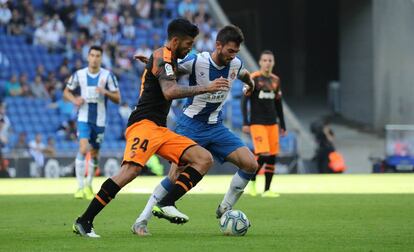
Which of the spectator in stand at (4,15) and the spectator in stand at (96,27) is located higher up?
the spectator in stand at (4,15)

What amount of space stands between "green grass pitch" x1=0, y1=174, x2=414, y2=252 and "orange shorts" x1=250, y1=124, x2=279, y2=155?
87 centimetres

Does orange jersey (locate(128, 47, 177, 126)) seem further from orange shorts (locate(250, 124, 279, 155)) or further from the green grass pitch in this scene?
orange shorts (locate(250, 124, 279, 155))

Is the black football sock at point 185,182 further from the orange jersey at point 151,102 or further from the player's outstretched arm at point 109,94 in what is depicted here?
the player's outstretched arm at point 109,94

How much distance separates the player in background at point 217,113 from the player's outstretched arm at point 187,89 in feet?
3.62

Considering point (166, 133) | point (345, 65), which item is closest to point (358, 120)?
point (345, 65)

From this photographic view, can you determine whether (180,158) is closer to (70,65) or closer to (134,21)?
(70,65)

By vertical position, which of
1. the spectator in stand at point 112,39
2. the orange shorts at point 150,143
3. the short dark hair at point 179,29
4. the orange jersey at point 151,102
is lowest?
the spectator in stand at point 112,39

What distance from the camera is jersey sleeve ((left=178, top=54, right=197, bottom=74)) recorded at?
11.1 m

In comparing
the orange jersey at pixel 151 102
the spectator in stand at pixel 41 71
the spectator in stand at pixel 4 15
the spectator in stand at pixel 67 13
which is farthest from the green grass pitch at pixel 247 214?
the spectator in stand at pixel 67 13

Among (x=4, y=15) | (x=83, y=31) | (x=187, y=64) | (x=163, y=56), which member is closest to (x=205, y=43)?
(x=83, y=31)

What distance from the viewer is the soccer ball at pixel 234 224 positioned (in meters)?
10.5

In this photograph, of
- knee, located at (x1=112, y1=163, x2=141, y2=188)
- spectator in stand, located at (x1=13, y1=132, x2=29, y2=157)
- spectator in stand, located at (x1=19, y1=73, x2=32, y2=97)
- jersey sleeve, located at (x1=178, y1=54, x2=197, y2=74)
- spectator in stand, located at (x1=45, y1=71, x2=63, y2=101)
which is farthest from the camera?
spectator in stand, located at (x1=45, y1=71, x2=63, y2=101)

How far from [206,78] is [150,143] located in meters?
1.39

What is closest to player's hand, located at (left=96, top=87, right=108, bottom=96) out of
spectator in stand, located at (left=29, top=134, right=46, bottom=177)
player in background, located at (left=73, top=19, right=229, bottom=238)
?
player in background, located at (left=73, top=19, right=229, bottom=238)
